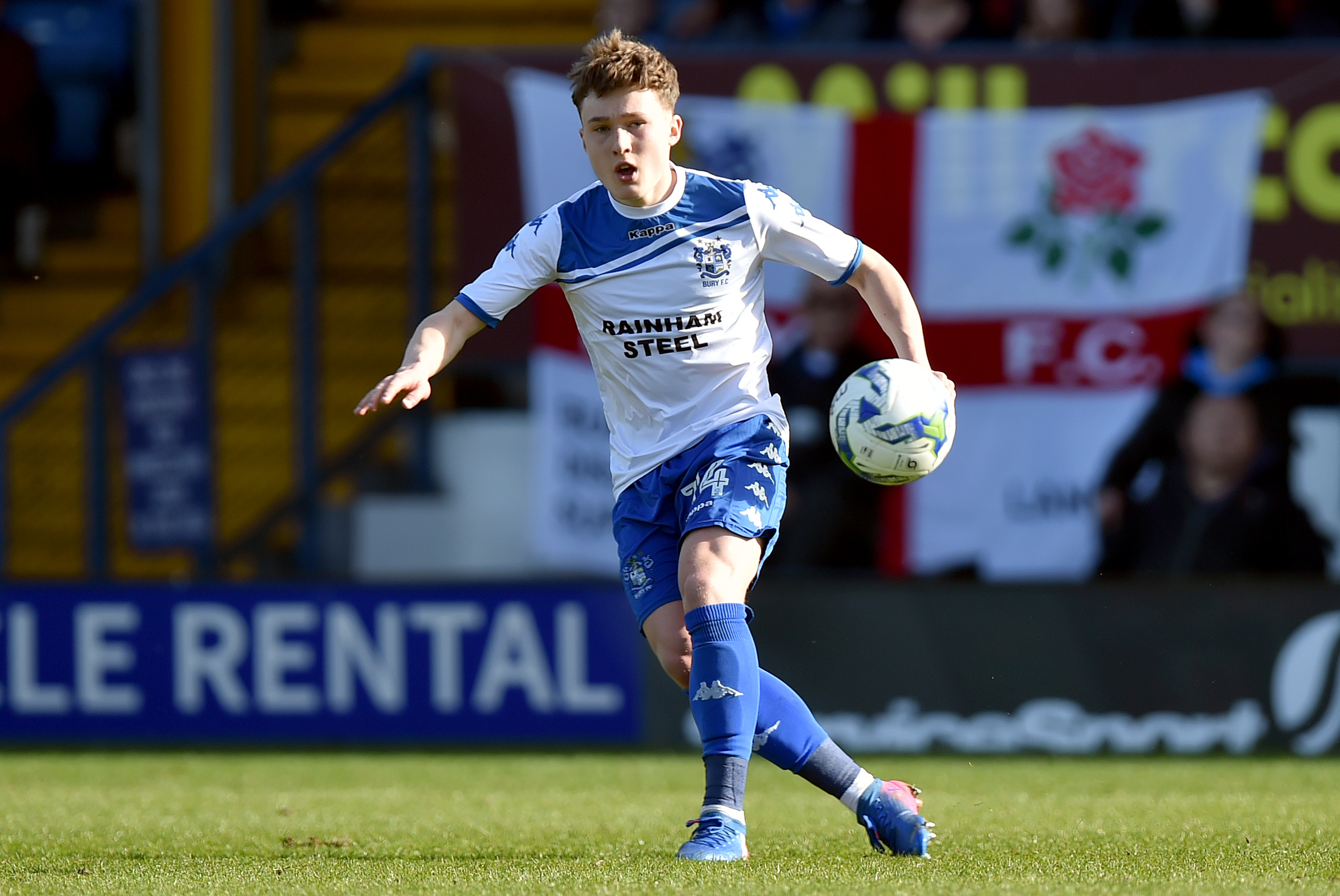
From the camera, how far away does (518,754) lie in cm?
815

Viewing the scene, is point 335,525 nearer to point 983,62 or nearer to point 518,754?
point 518,754

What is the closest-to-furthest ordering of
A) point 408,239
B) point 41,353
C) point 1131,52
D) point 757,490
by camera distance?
point 757,490 < point 1131,52 < point 408,239 < point 41,353

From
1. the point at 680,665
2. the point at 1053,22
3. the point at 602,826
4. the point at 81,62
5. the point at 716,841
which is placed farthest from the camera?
the point at 81,62

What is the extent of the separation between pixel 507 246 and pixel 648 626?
107 centimetres

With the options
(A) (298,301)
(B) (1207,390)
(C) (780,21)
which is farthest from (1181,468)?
(A) (298,301)

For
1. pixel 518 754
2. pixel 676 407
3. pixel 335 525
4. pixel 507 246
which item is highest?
pixel 507 246

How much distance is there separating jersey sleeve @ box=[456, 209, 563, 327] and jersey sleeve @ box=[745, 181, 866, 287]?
523 millimetres

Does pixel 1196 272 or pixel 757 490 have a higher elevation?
pixel 1196 272

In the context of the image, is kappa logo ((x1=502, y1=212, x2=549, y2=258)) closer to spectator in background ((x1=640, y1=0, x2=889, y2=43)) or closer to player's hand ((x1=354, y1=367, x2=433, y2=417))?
player's hand ((x1=354, y1=367, x2=433, y2=417))

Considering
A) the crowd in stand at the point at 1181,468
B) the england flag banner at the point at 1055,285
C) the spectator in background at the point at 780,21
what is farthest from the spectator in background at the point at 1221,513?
the spectator in background at the point at 780,21

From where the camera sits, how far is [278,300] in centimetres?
1090

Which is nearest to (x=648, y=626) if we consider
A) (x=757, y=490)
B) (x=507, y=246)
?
(x=757, y=490)

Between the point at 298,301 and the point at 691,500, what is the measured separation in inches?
A: 200

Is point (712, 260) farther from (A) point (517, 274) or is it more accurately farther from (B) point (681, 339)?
(A) point (517, 274)
